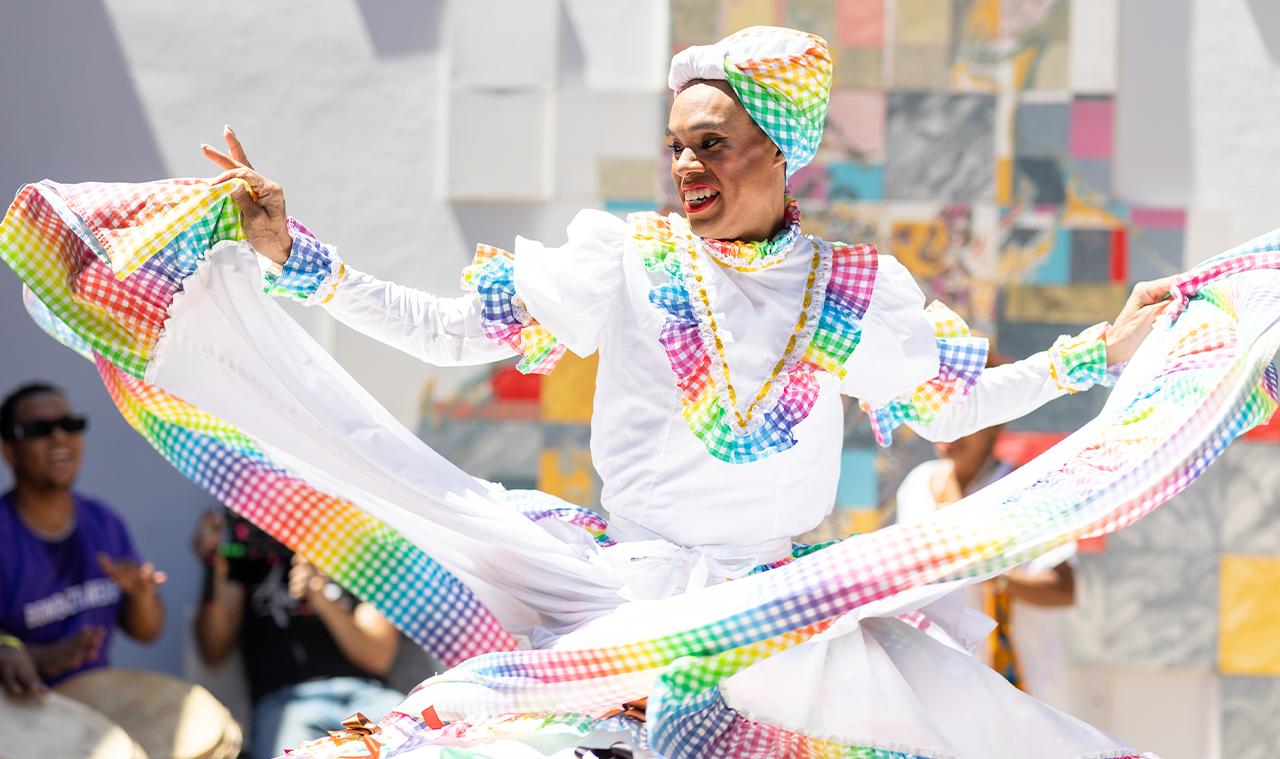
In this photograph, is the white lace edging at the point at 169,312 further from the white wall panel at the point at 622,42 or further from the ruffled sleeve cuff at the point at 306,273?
the white wall panel at the point at 622,42

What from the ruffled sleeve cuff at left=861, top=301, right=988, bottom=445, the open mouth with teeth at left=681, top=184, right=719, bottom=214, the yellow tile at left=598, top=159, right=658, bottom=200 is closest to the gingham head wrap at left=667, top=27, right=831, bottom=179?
the open mouth with teeth at left=681, top=184, right=719, bottom=214

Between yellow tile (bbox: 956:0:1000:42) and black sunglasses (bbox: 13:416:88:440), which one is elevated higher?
yellow tile (bbox: 956:0:1000:42)

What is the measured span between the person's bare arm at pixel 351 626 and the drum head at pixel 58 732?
762mm

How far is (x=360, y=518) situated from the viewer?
183cm

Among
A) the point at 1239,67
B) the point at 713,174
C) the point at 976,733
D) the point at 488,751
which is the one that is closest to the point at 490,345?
the point at 713,174

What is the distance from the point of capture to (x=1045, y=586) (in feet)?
10.2

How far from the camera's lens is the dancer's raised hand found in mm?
1745

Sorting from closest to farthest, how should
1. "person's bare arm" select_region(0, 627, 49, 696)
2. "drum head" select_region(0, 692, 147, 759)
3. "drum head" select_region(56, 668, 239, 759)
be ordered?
"drum head" select_region(0, 692, 147, 759)
"person's bare arm" select_region(0, 627, 49, 696)
"drum head" select_region(56, 668, 239, 759)

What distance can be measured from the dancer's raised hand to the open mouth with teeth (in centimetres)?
62

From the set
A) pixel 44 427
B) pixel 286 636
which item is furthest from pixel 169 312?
pixel 286 636

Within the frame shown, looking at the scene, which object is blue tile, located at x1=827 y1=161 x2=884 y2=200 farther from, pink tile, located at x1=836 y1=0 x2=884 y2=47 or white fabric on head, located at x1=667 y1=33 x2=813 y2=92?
white fabric on head, located at x1=667 y1=33 x2=813 y2=92

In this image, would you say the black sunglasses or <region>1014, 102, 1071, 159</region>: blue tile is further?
<region>1014, 102, 1071, 159</region>: blue tile

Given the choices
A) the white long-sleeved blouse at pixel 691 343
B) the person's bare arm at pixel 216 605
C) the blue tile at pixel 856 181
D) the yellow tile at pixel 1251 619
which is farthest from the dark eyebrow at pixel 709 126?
the yellow tile at pixel 1251 619

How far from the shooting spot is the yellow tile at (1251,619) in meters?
3.75
